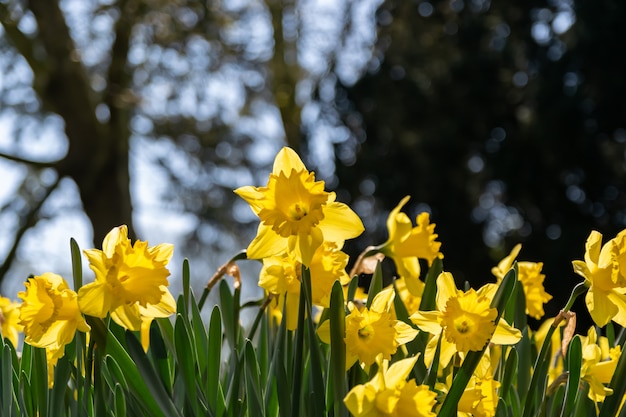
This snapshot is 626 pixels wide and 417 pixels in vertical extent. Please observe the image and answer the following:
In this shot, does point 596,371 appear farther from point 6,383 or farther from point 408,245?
point 6,383

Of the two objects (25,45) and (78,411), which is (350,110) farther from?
(78,411)

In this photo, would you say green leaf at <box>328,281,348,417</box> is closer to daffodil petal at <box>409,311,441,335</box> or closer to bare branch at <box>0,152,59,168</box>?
daffodil petal at <box>409,311,441,335</box>

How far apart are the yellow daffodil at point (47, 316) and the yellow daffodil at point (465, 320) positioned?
33cm

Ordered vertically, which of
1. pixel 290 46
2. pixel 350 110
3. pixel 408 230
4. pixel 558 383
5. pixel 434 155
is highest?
pixel 290 46

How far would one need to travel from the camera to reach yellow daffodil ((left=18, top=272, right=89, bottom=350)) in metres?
0.74

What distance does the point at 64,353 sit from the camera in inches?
31.2

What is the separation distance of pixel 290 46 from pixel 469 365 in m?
7.22

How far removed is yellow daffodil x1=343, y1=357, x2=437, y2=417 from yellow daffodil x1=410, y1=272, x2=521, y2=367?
8 cm

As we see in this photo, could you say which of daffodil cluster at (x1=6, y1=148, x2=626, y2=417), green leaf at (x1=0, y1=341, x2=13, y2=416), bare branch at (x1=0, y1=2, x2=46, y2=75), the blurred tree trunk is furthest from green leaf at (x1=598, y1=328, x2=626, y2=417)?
bare branch at (x1=0, y1=2, x2=46, y2=75)

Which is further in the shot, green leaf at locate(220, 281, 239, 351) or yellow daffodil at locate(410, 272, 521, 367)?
green leaf at locate(220, 281, 239, 351)

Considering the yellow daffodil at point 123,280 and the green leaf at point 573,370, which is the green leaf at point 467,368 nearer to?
the green leaf at point 573,370

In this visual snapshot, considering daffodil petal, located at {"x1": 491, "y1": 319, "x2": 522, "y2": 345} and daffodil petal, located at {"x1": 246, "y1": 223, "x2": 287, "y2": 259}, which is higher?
daffodil petal, located at {"x1": 246, "y1": 223, "x2": 287, "y2": 259}

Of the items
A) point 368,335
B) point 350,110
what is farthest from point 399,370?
point 350,110

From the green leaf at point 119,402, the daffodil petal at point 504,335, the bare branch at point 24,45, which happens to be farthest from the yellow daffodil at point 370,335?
the bare branch at point 24,45
